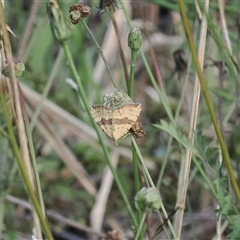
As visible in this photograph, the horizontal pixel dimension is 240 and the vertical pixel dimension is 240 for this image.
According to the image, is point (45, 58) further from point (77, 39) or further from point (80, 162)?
point (80, 162)

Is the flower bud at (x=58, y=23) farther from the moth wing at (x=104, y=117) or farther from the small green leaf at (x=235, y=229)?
the small green leaf at (x=235, y=229)

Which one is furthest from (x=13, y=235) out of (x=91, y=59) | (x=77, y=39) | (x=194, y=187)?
(x=91, y=59)

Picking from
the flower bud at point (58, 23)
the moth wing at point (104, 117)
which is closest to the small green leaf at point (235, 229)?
the moth wing at point (104, 117)

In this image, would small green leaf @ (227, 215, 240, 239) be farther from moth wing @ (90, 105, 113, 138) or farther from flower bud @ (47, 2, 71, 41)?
flower bud @ (47, 2, 71, 41)

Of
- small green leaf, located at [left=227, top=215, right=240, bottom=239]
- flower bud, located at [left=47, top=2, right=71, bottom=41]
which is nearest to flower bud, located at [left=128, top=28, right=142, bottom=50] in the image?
flower bud, located at [left=47, top=2, right=71, bottom=41]

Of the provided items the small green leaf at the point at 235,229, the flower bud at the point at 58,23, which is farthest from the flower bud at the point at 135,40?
the small green leaf at the point at 235,229

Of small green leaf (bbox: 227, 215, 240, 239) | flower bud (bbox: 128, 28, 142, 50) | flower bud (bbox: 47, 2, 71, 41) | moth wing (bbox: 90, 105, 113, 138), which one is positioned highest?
flower bud (bbox: 47, 2, 71, 41)

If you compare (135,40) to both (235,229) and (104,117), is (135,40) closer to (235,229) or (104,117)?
(104,117)

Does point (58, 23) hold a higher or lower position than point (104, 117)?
higher

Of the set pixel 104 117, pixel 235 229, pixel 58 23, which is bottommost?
pixel 235 229

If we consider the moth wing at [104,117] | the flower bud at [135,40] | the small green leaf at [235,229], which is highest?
the flower bud at [135,40]

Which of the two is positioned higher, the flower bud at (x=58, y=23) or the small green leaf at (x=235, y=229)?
the flower bud at (x=58, y=23)

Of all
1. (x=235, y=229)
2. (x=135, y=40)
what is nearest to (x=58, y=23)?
(x=135, y=40)
